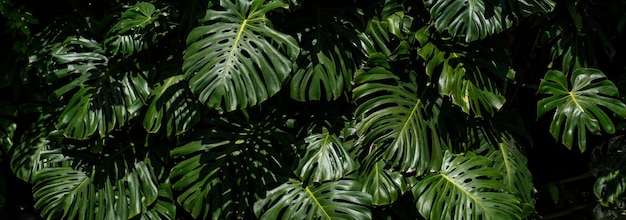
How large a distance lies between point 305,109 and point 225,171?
47 centimetres

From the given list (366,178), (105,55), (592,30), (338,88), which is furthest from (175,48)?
(592,30)

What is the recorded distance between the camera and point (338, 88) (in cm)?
282

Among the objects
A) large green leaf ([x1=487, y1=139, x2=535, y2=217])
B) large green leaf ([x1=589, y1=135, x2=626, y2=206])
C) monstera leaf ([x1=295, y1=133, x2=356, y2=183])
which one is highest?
monstera leaf ([x1=295, y1=133, x2=356, y2=183])

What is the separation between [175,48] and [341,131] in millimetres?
811

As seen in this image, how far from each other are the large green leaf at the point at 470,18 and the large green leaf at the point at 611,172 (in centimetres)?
83

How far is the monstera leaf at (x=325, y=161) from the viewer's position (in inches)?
107

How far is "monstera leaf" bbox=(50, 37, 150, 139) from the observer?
2852 millimetres

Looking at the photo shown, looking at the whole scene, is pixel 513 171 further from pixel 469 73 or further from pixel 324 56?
pixel 324 56

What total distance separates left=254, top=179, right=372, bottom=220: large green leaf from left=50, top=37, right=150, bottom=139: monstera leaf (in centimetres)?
67

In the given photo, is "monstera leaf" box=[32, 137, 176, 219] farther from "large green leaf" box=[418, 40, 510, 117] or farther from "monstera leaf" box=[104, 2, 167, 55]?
"large green leaf" box=[418, 40, 510, 117]

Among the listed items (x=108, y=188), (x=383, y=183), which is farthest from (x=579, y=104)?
(x=108, y=188)

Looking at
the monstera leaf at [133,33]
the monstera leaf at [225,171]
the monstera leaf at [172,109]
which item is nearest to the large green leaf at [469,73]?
the monstera leaf at [225,171]

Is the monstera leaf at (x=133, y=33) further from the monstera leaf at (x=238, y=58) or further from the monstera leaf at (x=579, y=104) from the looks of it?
the monstera leaf at (x=579, y=104)

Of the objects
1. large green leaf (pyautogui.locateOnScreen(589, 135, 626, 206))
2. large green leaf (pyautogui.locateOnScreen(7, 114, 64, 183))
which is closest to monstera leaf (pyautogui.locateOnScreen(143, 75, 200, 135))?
large green leaf (pyautogui.locateOnScreen(7, 114, 64, 183))
